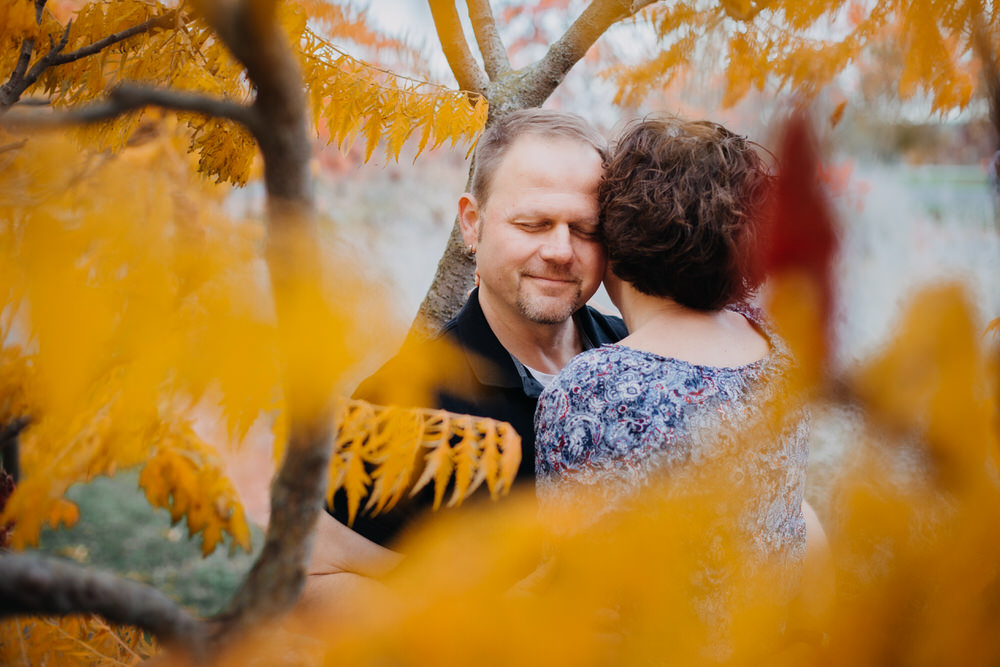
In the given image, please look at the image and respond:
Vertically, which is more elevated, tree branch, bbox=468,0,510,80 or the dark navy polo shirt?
tree branch, bbox=468,0,510,80

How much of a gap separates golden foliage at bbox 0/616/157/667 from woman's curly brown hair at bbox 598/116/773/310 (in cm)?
146

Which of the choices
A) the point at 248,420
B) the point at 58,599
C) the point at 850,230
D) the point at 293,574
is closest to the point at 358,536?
the point at 248,420

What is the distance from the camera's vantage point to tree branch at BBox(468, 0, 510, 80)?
222 cm

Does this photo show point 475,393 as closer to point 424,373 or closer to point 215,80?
point 424,373

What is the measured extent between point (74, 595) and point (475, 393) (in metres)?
1.11

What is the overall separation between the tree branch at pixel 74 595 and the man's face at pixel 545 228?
1221 mm

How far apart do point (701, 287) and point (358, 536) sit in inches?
37.9

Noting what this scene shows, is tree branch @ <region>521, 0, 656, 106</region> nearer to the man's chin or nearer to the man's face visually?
the man's face

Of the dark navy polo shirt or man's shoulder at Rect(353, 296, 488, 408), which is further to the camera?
the dark navy polo shirt

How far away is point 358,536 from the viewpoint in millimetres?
1498

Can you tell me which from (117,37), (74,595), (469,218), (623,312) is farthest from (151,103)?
(469,218)

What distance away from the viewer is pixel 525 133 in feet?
5.80

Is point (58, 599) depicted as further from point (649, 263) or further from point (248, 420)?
point (649, 263)

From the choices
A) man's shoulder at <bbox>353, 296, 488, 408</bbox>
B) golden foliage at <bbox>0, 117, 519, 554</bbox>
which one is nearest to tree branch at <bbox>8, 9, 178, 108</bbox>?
golden foliage at <bbox>0, 117, 519, 554</bbox>
